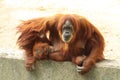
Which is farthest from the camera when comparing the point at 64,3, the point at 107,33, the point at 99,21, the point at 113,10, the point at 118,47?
the point at 64,3

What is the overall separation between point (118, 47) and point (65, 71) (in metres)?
2.92

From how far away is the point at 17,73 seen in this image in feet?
12.8

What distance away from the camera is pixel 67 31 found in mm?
3580

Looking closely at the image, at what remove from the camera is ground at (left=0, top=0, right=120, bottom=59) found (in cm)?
736

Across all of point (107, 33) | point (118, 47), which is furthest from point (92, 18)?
point (118, 47)

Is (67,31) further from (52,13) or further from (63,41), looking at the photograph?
(52,13)

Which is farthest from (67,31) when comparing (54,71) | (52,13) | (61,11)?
(61,11)

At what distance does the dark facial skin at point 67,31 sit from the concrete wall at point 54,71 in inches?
9.8

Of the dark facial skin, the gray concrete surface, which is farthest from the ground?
the dark facial skin

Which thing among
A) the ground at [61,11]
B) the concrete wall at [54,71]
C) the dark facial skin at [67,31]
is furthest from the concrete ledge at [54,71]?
the ground at [61,11]

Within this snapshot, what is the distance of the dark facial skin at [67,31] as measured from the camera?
11.6 feet

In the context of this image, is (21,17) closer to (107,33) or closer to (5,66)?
(107,33)

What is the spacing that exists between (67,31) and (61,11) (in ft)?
17.6

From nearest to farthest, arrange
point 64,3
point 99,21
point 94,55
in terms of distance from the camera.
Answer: point 94,55
point 99,21
point 64,3
